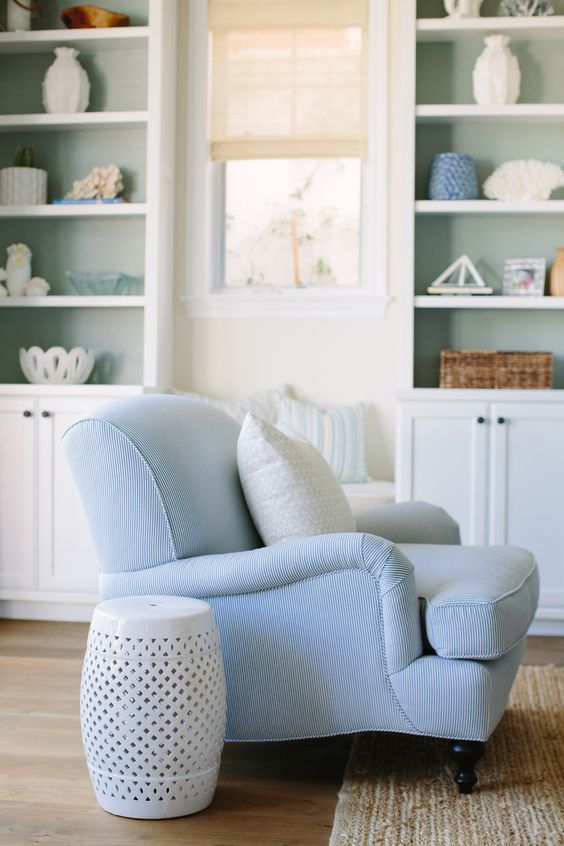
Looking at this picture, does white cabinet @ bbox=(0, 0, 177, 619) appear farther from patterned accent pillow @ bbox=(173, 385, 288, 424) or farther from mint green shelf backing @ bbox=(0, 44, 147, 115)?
patterned accent pillow @ bbox=(173, 385, 288, 424)

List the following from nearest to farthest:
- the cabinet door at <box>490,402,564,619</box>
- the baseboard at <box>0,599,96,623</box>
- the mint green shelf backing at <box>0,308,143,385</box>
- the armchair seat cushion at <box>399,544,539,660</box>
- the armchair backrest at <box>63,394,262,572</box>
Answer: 1. the armchair seat cushion at <box>399,544,539,660</box>
2. the armchair backrest at <box>63,394,262,572</box>
3. the cabinet door at <box>490,402,564,619</box>
4. the baseboard at <box>0,599,96,623</box>
5. the mint green shelf backing at <box>0,308,143,385</box>

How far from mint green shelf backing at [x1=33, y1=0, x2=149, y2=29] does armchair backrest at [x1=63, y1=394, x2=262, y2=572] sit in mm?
2689

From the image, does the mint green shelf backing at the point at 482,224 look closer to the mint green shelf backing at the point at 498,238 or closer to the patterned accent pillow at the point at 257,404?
the mint green shelf backing at the point at 498,238

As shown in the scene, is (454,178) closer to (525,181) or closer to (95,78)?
(525,181)

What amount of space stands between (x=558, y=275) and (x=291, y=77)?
4.71ft

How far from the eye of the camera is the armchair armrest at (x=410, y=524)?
10.4 ft

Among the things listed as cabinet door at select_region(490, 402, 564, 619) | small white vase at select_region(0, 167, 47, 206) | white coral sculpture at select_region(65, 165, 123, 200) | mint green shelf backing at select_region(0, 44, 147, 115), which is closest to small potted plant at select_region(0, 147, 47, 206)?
small white vase at select_region(0, 167, 47, 206)

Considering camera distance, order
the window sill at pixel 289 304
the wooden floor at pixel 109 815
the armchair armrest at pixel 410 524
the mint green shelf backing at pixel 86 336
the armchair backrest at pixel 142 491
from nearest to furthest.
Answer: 1. the wooden floor at pixel 109 815
2. the armchair backrest at pixel 142 491
3. the armchair armrest at pixel 410 524
4. the window sill at pixel 289 304
5. the mint green shelf backing at pixel 86 336

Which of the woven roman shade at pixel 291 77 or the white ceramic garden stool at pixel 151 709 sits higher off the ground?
the woven roman shade at pixel 291 77

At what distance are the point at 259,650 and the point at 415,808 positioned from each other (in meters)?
0.48

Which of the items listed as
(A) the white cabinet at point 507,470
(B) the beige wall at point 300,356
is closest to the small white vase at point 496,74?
(B) the beige wall at point 300,356

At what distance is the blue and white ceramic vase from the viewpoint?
14.0ft

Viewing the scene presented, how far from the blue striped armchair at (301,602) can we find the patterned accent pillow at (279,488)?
77mm

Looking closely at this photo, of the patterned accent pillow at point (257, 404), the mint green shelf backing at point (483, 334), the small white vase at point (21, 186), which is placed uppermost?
the small white vase at point (21, 186)
